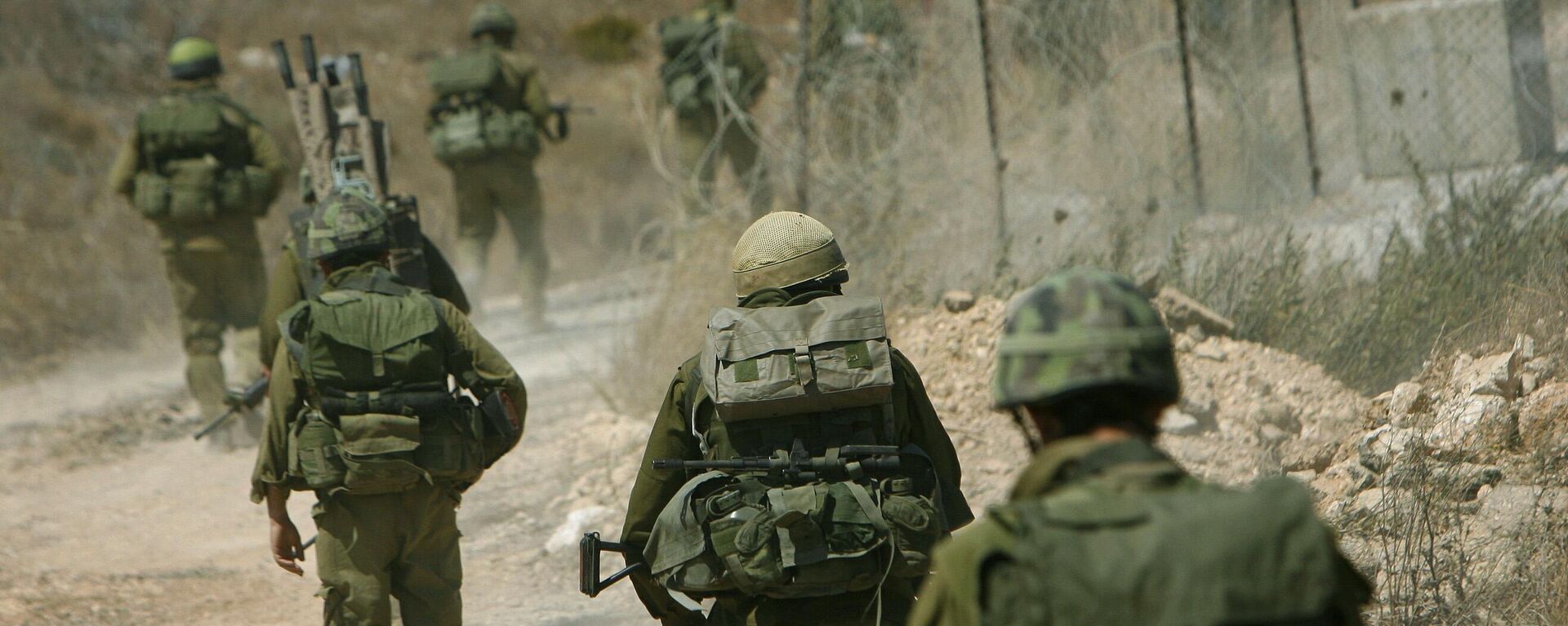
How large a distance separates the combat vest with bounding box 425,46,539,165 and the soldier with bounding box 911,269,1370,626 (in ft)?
25.4

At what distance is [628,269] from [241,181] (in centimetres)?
206

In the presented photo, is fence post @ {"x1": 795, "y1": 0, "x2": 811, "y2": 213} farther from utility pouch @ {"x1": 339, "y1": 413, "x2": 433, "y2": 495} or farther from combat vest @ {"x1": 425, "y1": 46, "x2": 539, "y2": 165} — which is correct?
utility pouch @ {"x1": 339, "y1": 413, "x2": 433, "y2": 495}

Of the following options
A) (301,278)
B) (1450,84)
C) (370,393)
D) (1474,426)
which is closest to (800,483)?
(370,393)

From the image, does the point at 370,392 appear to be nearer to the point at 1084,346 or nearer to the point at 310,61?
the point at 1084,346

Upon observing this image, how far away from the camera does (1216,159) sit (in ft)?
22.8

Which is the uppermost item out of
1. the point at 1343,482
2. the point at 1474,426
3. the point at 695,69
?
the point at 695,69

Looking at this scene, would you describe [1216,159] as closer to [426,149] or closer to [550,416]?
[550,416]

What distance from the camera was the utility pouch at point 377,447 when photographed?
3225 mm

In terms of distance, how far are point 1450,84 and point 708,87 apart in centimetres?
448

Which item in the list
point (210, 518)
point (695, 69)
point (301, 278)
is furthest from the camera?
point (695, 69)

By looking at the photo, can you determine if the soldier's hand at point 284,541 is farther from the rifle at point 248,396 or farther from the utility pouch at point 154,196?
the utility pouch at point 154,196

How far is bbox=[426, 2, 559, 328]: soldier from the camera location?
29.5ft

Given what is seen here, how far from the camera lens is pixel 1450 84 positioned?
6.77 meters

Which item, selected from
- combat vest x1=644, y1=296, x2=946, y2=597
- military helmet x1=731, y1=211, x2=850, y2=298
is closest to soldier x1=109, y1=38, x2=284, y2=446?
military helmet x1=731, y1=211, x2=850, y2=298
